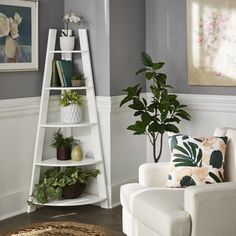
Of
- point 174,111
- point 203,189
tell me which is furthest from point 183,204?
point 174,111

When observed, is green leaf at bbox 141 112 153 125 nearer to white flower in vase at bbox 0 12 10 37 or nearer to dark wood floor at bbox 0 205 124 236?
dark wood floor at bbox 0 205 124 236

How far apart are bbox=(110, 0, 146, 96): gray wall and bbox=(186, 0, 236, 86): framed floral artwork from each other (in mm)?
511

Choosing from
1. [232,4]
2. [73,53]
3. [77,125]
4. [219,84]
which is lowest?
[77,125]

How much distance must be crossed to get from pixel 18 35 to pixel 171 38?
140 cm

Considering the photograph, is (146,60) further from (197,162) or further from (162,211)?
(162,211)

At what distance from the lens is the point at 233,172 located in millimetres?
3682

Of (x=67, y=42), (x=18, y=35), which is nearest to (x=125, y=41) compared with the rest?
(x=67, y=42)

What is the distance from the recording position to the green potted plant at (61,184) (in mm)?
4599

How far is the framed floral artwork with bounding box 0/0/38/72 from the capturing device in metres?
4.37

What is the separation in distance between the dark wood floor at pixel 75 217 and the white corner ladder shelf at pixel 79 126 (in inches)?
3.2

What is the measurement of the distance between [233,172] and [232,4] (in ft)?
5.11

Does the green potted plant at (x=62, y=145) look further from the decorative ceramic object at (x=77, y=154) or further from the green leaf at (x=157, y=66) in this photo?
the green leaf at (x=157, y=66)

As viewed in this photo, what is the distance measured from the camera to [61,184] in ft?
15.1

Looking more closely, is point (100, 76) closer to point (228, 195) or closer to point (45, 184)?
point (45, 184)
